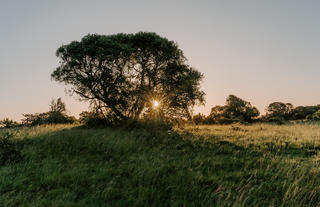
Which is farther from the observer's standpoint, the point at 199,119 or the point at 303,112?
the point at 303,112

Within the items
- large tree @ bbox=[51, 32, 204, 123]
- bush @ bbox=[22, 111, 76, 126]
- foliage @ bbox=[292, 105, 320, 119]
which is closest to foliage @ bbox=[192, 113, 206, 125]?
large tree @ bbox=[51, 32, 204, 123]

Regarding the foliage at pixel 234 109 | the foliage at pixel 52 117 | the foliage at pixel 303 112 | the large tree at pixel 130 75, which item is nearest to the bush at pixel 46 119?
the foliage at pixel 52 117

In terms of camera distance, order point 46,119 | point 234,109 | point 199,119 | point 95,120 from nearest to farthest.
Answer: point 95,120
point 46,119
point 199,119
point 234,109

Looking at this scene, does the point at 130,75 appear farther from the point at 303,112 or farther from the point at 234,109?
the point at 303,112

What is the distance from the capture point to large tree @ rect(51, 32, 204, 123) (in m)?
17.8

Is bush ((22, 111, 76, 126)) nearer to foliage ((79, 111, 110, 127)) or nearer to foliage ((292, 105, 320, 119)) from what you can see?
foliage ((79, 111, 110, 127))

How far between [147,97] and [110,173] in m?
13.0

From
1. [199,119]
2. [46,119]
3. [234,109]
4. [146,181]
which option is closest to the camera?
[146,181]

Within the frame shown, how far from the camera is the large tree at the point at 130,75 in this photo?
58.3ft

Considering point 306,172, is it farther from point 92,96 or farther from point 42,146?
point 92,96

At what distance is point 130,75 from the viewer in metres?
19.1

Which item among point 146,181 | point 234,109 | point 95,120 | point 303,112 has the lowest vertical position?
point 146,181

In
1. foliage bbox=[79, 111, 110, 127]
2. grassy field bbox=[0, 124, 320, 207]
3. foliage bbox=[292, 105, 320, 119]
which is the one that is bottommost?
grassy field bbox=[0, 124, 320, 207]

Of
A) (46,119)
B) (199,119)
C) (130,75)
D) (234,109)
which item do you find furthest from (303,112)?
(46,119)
